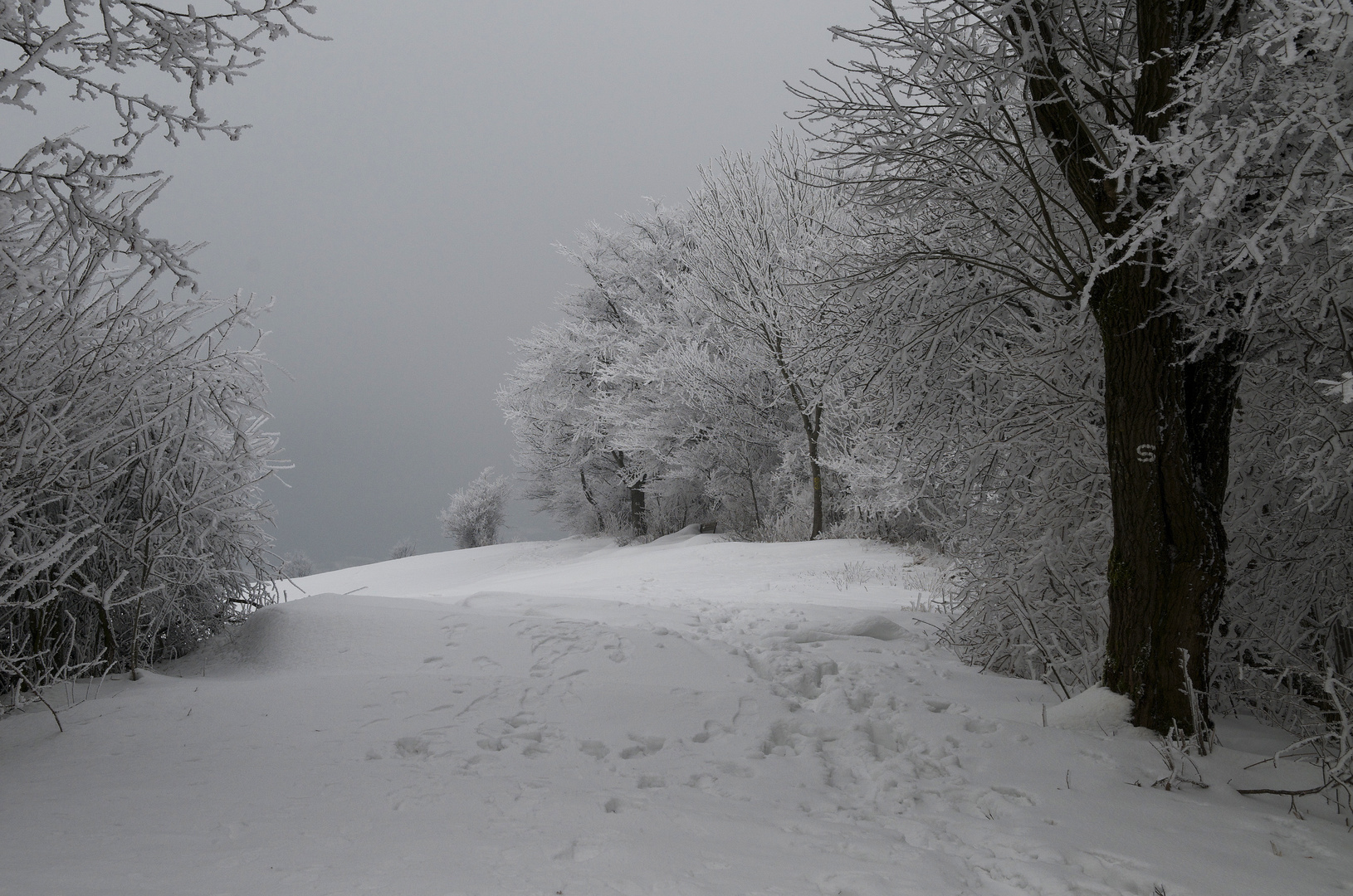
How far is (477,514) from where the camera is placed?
2481 centimetres

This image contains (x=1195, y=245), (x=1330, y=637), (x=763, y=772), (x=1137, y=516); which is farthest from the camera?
(x=1330, y=637)

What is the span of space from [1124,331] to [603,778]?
2789 mm

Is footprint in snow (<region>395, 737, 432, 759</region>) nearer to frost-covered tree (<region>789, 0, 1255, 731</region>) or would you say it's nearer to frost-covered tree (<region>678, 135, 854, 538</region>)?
frost-covered tree (<region>789, 0, 1255, 731</region>)

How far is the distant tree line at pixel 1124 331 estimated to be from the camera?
8.02 feet

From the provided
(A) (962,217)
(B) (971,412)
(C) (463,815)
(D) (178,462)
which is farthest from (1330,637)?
(D) (178,462)

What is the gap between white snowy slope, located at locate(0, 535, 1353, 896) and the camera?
6.73 feet

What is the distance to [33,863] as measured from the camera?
195 cm

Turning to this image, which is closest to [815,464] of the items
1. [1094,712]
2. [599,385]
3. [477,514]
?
[599,385]

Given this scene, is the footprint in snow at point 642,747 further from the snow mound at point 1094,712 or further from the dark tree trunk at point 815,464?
the dark tree trunk at point 815,464

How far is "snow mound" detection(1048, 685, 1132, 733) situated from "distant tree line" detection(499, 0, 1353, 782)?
0.22ft

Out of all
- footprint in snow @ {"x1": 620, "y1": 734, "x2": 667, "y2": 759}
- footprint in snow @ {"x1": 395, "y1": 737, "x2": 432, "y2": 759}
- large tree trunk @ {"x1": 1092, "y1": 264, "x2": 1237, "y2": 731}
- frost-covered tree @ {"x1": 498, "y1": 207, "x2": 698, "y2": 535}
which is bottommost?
footprint in snow @ {"x1": 620, "y1": 734, "x2": 667, "y2": 759}

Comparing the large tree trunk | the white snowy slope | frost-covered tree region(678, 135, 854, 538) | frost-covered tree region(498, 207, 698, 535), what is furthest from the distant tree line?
frost-covered tree region(498, 207, 698, 535)

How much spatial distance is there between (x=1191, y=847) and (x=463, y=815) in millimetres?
2224

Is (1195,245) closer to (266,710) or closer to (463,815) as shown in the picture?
(463,815)
